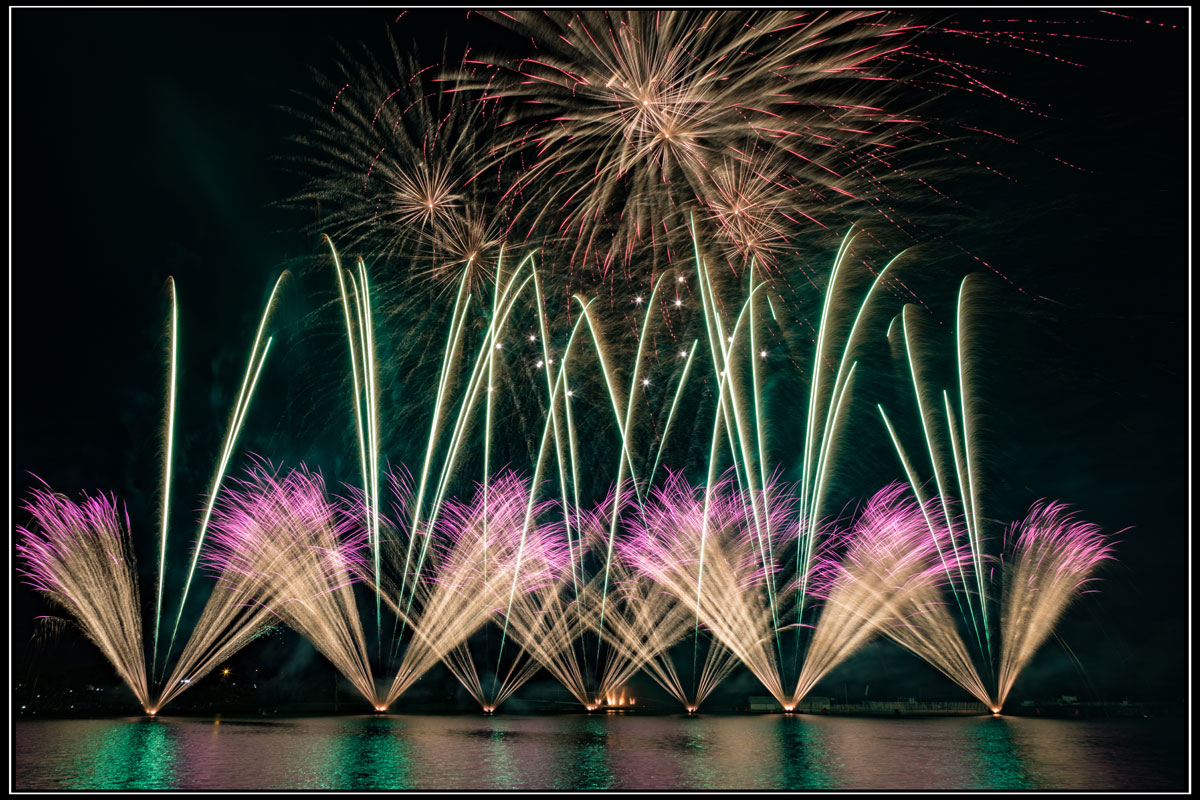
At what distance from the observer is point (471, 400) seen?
2856 cm

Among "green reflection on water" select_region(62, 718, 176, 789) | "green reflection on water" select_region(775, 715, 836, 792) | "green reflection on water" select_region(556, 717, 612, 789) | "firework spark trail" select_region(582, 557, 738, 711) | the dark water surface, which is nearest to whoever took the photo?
"green reflection on water" select_region(556, 717, 612, 789)

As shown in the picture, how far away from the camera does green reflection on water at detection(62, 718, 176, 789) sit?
17.6 metres

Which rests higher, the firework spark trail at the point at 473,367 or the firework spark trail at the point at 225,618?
the firework spark trail at the point at 473,367

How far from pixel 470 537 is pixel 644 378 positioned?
1022cm

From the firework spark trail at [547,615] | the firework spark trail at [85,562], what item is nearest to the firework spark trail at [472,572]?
the firework spark trail at [547,615]

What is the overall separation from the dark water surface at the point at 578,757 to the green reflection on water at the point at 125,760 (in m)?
0.05

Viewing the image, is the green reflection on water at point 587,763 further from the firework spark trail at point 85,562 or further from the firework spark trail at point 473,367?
the firework spark trail at point 85,562

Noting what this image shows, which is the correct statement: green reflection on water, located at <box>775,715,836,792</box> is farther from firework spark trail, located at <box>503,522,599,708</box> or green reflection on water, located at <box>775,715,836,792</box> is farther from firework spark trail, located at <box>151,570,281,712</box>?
firework spark trail, located at <box>151,570,281,712</box>

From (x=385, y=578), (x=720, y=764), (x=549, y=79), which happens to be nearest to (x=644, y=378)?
(x=549, y=79)

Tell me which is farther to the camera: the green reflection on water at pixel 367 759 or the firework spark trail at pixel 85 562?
the firework spark trail at pixel 85 562

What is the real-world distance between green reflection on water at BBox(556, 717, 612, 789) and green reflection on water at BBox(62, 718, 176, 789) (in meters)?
8.84

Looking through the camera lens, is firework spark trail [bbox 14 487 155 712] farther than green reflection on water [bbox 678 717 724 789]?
Yes

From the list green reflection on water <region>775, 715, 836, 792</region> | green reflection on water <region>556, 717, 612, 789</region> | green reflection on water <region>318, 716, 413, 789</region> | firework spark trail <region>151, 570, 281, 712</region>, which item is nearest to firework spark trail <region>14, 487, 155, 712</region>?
firework spark trail <region>151, 570, 281, 712</region>

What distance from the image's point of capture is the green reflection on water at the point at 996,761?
59.7 ft
